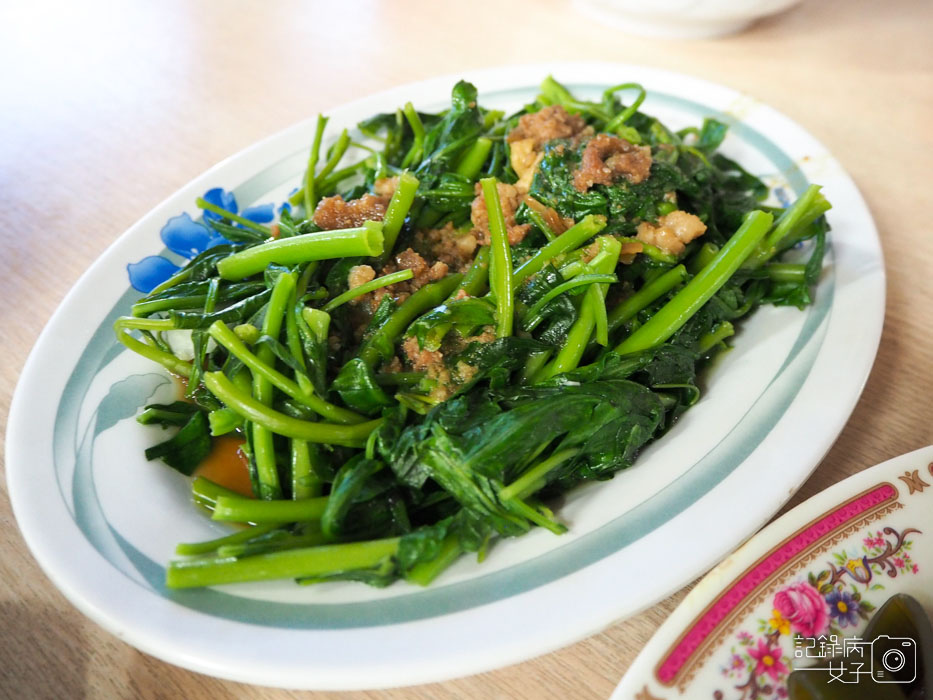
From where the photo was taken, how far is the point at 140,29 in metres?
3.84

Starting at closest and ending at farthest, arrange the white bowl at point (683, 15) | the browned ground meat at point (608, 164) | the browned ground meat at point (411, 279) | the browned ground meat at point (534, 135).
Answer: the browned ground meat at point (411, 279), the browned ground meat at point (608, 164), the browned ground meat at point (534, 135), the white bowl at point (683, 15)

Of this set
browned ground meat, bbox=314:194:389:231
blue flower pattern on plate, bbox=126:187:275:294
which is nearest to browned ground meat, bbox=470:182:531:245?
browned ground meat, bbox=314:194:389:231

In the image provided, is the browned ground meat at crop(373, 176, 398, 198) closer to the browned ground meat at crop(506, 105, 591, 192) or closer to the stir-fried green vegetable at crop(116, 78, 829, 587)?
the stir-fried green vegetable at crop(116, 78, 829, 587)

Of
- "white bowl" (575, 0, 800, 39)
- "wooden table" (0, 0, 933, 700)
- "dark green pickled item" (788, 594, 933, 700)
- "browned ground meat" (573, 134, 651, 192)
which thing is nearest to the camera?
"dark green pickled item" (788, 594, 933, 700)

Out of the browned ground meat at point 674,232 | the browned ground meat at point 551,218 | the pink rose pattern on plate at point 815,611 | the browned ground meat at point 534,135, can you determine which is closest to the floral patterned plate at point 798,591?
the pink rose pattern on plate at point 815,611

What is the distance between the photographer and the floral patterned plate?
112cm

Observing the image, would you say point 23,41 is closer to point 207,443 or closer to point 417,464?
point 207,443

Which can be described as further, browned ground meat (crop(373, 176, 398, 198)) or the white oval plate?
browned ground meat (crop(373, 176, 398, 198))

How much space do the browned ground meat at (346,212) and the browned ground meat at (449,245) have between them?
153 millimetres

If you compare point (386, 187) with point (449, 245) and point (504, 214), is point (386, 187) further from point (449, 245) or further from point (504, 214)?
point (504, 214)

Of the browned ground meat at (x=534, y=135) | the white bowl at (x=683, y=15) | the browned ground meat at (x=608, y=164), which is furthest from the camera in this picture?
the white bowl at (x=683, y=15)

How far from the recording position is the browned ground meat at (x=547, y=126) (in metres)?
2.02

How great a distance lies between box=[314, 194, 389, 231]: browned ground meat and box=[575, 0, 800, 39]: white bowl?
1992mm

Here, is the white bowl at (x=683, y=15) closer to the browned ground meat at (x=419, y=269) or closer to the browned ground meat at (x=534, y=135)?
the browned ground meat at (x=534, y=135)
